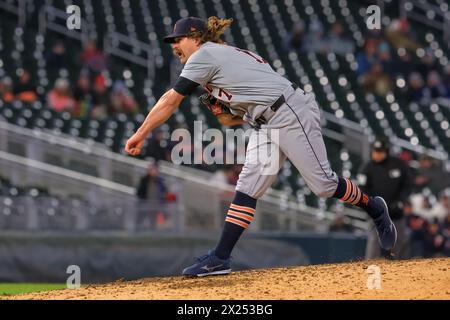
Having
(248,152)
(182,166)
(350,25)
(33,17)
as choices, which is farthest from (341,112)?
(248,152)

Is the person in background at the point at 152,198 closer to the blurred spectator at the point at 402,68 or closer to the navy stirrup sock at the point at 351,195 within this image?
the navy stirrup sock at the point at 351,195

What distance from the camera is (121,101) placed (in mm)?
14930

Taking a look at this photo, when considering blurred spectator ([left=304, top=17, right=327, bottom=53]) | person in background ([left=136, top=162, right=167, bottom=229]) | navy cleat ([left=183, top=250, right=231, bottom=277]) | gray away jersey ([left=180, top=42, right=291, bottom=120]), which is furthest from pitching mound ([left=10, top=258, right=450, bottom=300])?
blurred spectator ([left=304, top=17, right=327, bottom=53])

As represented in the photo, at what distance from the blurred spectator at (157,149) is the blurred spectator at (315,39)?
248 inches

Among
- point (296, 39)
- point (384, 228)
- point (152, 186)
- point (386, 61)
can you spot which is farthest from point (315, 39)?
point (384, 228)

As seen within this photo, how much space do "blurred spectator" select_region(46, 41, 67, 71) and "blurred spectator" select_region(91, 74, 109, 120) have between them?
137 cm

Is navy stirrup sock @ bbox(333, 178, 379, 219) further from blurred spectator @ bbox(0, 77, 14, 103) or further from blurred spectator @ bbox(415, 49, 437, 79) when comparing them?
blurred spectator @ bbox(415, 49, 437, 79)

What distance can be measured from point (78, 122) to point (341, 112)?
4175 millimetres

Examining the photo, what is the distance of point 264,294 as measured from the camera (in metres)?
5.68

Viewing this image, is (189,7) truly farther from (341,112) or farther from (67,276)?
(67,276)

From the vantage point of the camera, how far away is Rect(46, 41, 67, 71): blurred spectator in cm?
1620

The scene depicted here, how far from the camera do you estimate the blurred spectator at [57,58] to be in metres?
16.2

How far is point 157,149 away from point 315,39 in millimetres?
6988

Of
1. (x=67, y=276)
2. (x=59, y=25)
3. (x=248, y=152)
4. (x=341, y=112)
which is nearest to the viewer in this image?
(x=248, y=152)
